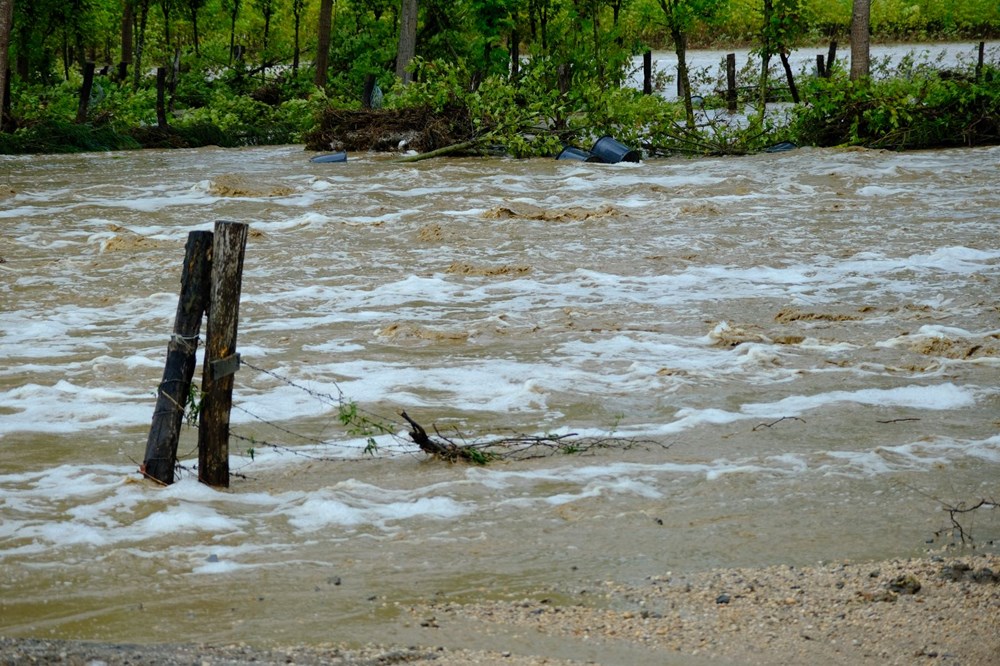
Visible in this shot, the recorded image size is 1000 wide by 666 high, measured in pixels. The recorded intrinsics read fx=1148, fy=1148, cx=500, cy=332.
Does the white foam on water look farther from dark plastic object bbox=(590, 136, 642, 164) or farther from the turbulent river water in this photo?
dark plastic object bbox=(590, 136, 642, 164)

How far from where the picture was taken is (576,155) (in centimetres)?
2062

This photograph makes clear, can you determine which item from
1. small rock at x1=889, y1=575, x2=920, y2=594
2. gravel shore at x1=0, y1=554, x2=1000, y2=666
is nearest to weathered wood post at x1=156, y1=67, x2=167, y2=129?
gravel shore at x1=0, y1=554, x2=1000, y2=666

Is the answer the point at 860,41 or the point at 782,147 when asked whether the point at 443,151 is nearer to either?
the point at 782,147

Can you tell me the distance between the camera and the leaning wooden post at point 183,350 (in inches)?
204

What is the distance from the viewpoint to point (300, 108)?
92.0 feet

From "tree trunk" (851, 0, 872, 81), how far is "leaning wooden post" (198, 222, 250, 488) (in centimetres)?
1931

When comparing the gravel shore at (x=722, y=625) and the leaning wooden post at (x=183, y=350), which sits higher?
the leaning wooden post at (x=183, y=350)

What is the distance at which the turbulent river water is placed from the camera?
4.47 metres

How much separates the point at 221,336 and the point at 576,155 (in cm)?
1597

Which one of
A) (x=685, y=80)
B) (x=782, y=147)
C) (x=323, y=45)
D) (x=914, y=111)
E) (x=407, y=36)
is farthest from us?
(x=323, y=45)

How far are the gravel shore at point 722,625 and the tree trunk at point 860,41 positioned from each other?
19771 millimetres

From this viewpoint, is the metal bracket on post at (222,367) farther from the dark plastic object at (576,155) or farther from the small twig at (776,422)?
the dark plastic object at (576,155)

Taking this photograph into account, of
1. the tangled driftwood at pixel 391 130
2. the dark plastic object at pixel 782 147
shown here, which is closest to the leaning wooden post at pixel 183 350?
the tangled driftwood at pixel 391 130

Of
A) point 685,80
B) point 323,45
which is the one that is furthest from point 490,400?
point 323,45
